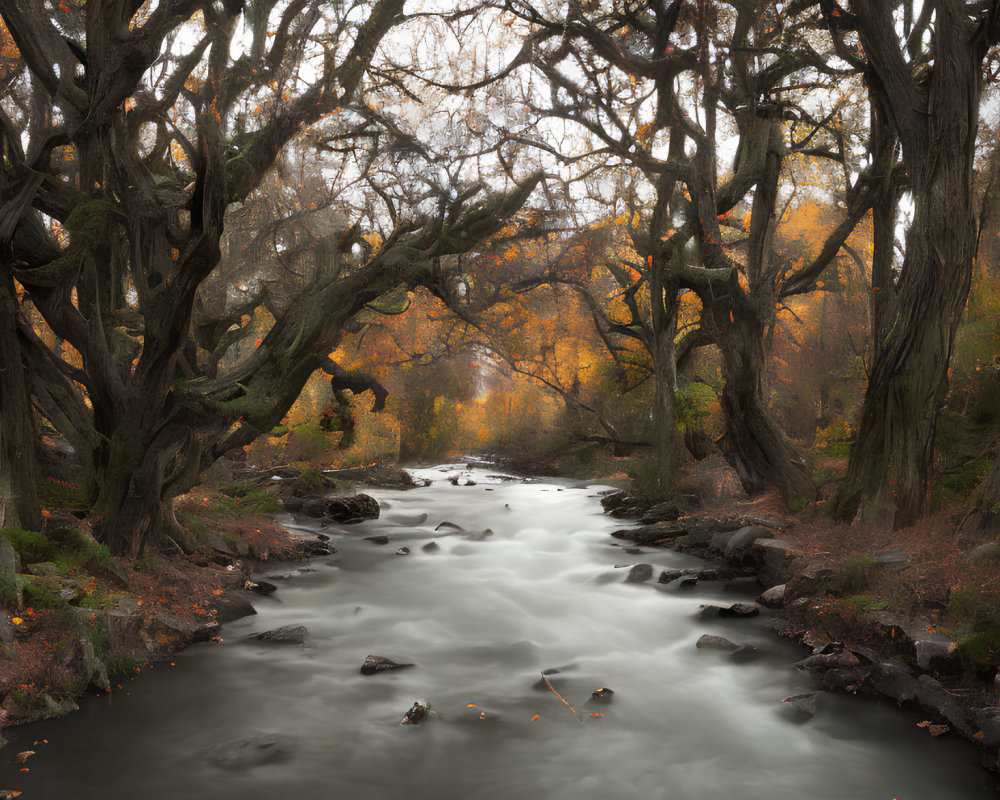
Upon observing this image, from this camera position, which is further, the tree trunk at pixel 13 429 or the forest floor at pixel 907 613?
the tree trunk at pixel 13 429

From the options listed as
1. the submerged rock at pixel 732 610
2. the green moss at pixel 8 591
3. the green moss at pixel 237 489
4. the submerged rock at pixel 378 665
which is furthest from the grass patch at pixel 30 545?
the submerged rock at pixel 732 610

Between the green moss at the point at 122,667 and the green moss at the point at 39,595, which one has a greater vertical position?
the green moss at the point at 39,595

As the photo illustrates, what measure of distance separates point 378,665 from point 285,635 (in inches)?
52.2

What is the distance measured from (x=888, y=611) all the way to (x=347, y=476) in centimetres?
1620

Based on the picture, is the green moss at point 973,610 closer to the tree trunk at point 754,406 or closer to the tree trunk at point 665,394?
→ the tree trunk at point 754,406

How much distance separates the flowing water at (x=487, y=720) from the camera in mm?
4609

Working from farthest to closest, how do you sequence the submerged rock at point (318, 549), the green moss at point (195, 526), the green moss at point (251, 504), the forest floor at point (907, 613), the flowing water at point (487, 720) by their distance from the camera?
the submerged rock at point (318, 549), the green moss at point (251, 504), the green moss at point (195, 526), the forest floor at point (907, 613), the flowing water at point (487, 720)

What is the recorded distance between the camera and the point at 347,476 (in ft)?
66.1

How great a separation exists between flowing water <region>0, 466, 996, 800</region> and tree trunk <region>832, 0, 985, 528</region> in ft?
8.55

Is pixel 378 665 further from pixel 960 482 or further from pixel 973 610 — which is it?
pixel 960 482

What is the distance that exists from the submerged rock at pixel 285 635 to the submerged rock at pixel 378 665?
1005 mm

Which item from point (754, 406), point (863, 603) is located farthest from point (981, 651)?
point (754, 406)

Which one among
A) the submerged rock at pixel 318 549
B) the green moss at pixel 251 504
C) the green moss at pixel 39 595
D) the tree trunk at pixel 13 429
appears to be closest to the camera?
the green moss at pixel 39 595

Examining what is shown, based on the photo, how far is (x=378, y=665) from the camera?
6.73 meters
